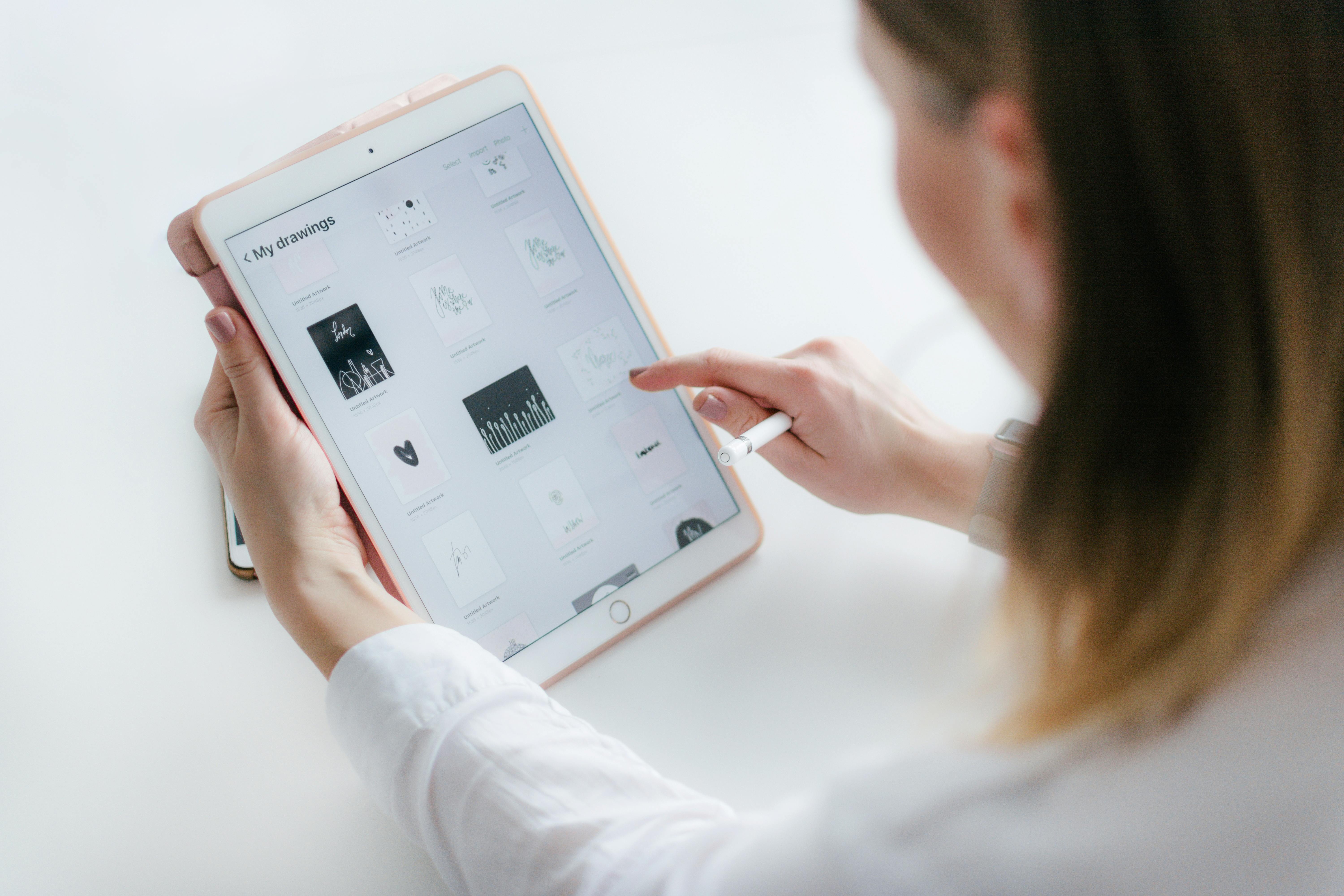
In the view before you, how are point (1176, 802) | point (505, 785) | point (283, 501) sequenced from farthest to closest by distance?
point (283, 501), point (505, 785), point (1176, 802)

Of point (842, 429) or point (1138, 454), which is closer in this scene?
point (1138, 454)

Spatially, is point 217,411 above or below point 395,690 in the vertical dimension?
above

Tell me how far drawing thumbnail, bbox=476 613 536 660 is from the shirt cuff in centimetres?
7

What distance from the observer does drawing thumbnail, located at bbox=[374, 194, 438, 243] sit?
0.55 m

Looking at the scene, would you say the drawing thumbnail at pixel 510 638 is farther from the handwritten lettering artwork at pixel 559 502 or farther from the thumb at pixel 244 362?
the thumb at pixel 244 362

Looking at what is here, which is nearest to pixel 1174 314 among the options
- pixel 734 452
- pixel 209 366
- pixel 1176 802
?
pixel 1176 802

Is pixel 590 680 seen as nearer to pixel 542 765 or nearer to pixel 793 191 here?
pixel 542 765

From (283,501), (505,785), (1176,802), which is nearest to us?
(1176,802)

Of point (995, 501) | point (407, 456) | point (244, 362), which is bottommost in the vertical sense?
point (995, 501)

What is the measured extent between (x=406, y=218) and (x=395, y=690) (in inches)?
12.3

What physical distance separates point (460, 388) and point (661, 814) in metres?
0.31

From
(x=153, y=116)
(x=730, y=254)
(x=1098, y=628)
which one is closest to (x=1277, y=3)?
(x=1098, y=628)

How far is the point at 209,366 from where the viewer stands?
1.99ft

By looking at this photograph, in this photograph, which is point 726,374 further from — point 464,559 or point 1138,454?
point 1138,454
